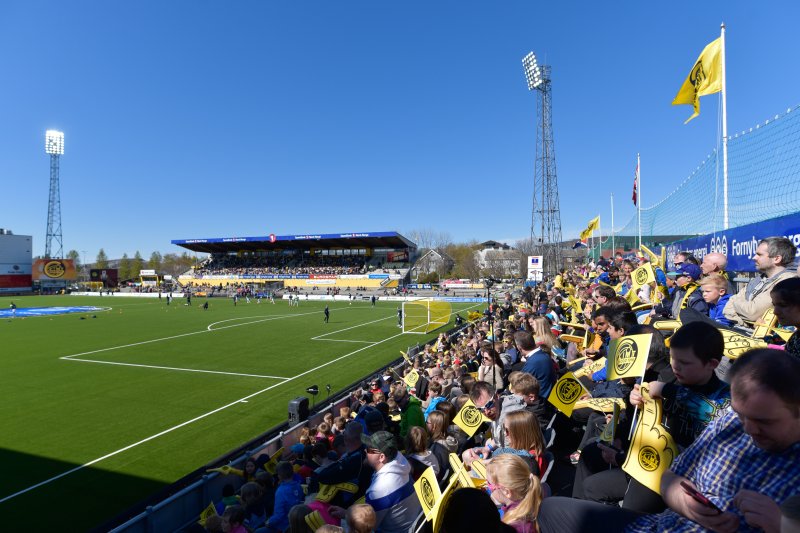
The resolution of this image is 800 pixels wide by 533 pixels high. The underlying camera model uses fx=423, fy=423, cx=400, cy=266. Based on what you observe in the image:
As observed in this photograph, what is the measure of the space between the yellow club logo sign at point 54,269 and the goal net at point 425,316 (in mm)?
80791

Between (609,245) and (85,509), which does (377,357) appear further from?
(609,245)

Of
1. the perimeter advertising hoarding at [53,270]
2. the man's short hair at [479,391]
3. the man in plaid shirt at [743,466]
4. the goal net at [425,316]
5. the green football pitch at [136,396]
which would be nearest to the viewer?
the man in plaid shirt at [743,466]

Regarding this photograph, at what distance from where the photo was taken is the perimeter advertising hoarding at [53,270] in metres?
79.5

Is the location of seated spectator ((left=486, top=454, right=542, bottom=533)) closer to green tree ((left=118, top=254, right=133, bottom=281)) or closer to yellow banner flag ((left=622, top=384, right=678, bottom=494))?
yellow banner flag ((left=622, top=384, right=678, bottom=494))

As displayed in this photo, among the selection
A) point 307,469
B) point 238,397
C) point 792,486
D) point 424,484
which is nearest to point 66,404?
point 238,397

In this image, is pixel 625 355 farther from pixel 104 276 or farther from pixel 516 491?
pixel 104 276

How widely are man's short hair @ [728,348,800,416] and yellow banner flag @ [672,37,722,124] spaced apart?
10.8 m

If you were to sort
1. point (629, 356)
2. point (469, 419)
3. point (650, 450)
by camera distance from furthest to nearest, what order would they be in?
point (469, 419), point (629, 356), point (650, 450)

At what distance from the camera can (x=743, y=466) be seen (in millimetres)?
1862

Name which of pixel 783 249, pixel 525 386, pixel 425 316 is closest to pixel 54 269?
pixel 425 316

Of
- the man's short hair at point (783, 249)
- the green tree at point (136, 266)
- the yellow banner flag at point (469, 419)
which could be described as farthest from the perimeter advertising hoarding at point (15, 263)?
the man's short hair at point (783, 249)

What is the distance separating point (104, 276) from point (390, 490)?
353 feet

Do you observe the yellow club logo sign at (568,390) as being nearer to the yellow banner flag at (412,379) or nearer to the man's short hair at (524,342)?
the man's short hair at (524,342)

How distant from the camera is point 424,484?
3.37 m
